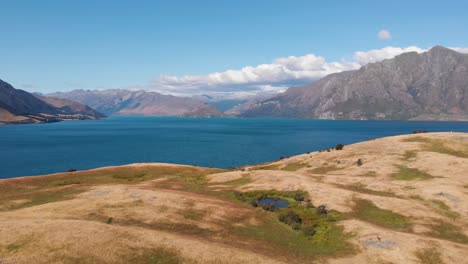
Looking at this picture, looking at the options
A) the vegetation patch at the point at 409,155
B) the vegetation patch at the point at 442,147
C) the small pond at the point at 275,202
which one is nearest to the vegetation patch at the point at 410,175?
the vegetation patch at the point at 409,155

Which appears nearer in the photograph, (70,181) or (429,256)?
(429,256)

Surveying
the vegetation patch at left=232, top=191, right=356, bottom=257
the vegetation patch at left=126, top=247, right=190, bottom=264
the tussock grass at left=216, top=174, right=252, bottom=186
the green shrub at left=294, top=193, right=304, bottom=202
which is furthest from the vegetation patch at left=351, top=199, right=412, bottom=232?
the vegetation patch at left=126, top=247, right=190, bottom=264

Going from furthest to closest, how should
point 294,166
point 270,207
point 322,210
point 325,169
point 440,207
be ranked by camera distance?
1. point 294,166
2. point 325,169
3. point 440,207
4. point 270,207
5. point 322,210

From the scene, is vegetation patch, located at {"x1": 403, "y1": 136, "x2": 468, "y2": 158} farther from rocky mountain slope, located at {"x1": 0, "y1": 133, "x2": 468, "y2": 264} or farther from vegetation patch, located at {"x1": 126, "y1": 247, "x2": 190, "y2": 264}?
vegetation patch, located at {"x1": 126, "y1": 247, "x2": 190, "y2": 264}

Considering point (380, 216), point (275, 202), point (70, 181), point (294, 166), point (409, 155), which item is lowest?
point (294, 166)

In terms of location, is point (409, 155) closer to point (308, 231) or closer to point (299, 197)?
point (299, 197)

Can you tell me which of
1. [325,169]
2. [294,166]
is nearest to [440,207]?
[325,169]

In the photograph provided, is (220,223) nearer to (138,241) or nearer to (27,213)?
(138,241)
